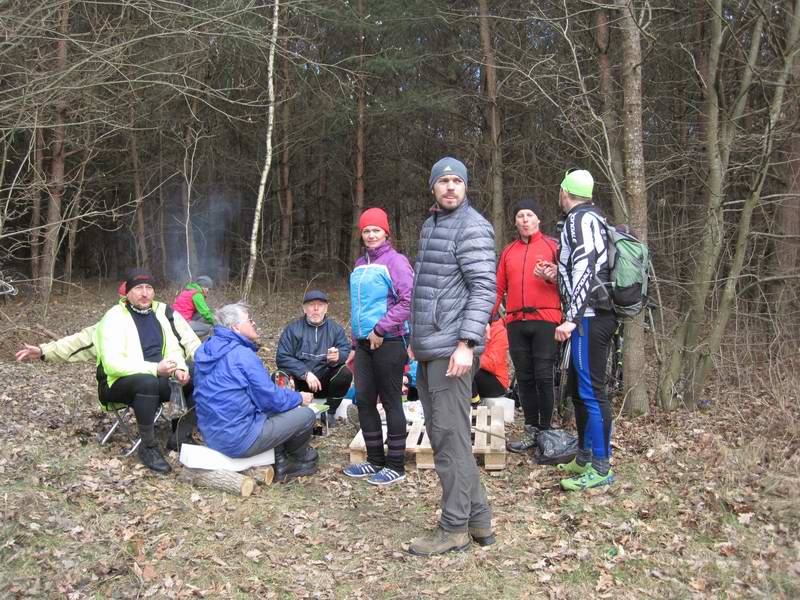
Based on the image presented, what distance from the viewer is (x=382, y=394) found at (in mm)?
4758

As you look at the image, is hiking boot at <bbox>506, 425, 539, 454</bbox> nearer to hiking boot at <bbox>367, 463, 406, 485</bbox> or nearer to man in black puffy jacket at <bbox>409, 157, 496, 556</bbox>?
hiking boot at <bbox>367, 463, 406, 485</bbox>

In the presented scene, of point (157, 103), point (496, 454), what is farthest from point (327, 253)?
point (496, 454)

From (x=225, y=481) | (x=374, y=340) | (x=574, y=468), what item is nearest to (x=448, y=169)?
(x=374, y=340)

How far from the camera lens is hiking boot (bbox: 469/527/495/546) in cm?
385

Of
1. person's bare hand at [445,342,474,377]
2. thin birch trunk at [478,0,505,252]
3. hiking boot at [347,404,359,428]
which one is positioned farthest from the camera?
thin birch trunk at [478,0,505,252]

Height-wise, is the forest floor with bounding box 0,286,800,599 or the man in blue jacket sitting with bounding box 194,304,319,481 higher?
the man in blue jacket sitting with bounding box 194,304,319,481

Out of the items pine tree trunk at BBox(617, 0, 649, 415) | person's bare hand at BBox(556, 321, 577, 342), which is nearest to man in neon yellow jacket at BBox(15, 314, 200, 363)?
person's bare hand at BBox(556, 321, 577, 342)

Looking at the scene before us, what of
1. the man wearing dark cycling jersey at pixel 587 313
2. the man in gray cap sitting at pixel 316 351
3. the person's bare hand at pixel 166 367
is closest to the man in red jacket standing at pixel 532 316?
the man wearing dark cycling jersey at pixel 587 313

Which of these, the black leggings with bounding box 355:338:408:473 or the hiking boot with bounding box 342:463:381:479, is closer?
the black leggings with bounding box 355:338:408:473

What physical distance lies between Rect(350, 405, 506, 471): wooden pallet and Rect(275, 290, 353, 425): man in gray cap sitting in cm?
119

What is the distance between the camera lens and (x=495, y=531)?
411cm

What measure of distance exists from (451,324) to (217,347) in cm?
196

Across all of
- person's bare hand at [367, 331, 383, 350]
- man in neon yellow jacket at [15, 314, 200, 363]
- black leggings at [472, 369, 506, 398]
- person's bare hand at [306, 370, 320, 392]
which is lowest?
black leggings at [472, 369, 506, 398]

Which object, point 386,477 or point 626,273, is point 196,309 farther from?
point 626,273
